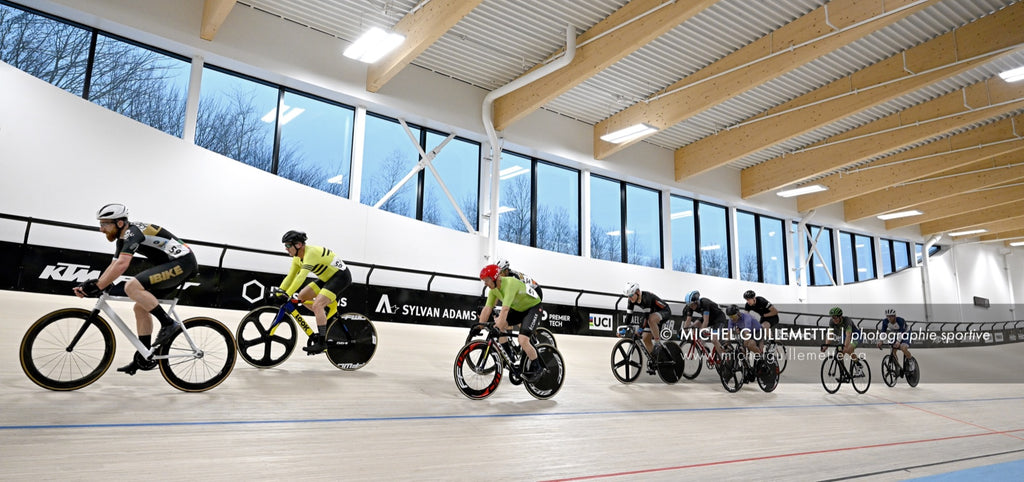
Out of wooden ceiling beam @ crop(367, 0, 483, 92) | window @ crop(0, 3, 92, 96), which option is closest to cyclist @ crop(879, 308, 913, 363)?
wooden ceiling beam @ crop(367, 0, 483, 92)

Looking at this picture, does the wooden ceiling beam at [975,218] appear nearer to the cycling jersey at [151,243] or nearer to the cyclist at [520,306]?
the cyclist at [520,306]

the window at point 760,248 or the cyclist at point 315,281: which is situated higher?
the window at point 760,248

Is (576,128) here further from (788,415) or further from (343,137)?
(788,415)

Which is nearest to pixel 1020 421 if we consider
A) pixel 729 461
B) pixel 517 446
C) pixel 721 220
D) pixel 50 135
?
pixel 729 461

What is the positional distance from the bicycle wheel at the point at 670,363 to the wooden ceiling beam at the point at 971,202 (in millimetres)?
15994

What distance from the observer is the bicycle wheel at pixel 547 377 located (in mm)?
5758

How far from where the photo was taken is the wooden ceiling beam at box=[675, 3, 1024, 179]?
384 inches

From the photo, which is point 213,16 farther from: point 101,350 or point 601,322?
point 601,322

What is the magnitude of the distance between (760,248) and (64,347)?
1795 centimetres

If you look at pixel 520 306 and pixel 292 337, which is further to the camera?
pixel 292 337

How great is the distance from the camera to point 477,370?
17.8 ft

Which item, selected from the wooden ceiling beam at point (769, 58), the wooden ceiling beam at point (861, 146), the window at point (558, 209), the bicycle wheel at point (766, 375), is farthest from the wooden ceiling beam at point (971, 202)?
the bicycle wheel at point (766, 375)

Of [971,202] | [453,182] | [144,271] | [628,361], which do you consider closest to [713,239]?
[453,182]

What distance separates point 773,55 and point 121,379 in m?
10.0
